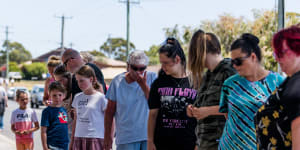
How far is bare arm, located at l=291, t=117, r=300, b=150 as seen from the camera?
210cm

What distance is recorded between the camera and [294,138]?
214 cm

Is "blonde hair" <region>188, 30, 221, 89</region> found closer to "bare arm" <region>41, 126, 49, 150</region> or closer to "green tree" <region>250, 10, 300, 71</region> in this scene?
"bare arm" <region>41, 126, 49, 150</region>

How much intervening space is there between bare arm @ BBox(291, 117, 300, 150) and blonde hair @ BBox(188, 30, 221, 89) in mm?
1392

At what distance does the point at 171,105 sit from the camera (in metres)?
3.89

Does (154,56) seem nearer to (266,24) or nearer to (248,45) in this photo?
(266,24)

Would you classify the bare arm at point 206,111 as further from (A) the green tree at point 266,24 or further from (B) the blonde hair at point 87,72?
(A) the green tree at point 266,24

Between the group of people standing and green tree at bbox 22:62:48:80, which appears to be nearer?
the group of people standing

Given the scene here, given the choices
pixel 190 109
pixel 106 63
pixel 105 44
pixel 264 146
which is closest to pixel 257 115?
pixel 264 146

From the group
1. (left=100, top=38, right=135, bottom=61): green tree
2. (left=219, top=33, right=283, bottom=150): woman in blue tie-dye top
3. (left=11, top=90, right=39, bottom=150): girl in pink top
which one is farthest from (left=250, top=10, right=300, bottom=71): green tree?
(left=100, top=38, right=135, bottom=61): green tree

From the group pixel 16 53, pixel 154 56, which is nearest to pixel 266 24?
pixel 154 56

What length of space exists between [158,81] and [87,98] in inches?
53.0

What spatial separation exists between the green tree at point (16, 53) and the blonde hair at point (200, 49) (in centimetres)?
11639

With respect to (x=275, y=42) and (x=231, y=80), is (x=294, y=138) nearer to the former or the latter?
(x=275, y=42)

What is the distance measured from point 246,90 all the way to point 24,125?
508 centimetres
